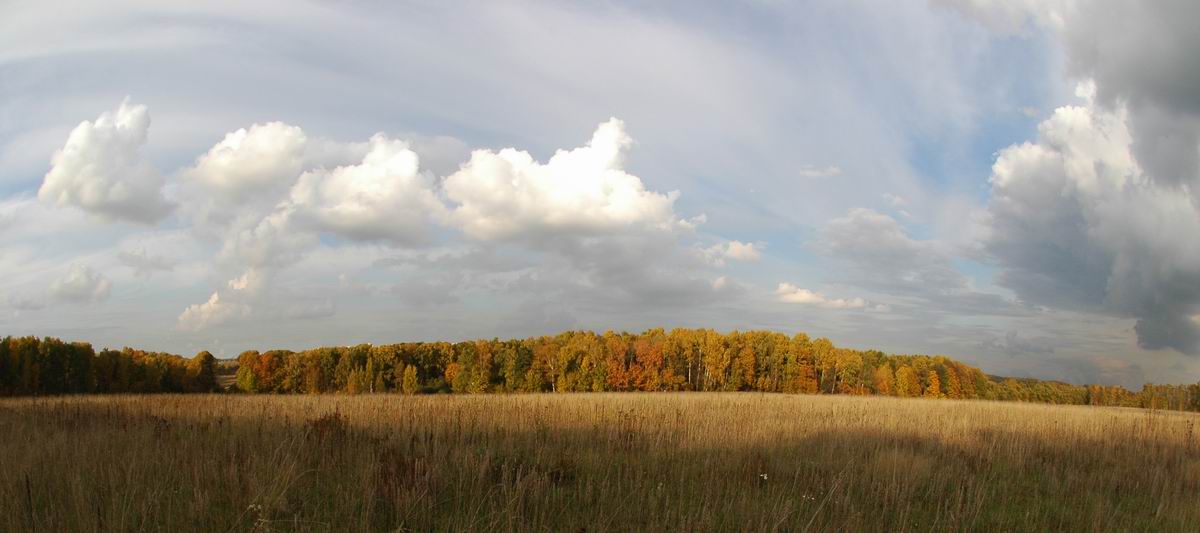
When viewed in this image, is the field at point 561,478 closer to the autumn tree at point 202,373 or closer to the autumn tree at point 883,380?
the autumn tree at point 202,373

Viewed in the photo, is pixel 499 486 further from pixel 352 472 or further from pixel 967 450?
pixel 967 450

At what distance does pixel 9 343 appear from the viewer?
41250 mm

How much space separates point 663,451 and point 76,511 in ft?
20.1

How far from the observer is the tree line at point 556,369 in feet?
149

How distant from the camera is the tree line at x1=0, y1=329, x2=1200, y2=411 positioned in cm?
4547

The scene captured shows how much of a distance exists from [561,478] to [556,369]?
56.3 metres

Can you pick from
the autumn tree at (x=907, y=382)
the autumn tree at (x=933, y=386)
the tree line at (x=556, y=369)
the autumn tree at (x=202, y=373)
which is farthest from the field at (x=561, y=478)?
the autumn tree at (x=933, y=386)

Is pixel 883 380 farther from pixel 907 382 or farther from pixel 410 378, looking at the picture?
pixel 410 378

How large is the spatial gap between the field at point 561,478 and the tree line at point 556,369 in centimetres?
3607

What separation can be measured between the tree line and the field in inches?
1420

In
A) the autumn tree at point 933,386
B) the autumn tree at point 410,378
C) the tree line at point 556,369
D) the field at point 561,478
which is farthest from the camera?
the autumn tree at point 933,386

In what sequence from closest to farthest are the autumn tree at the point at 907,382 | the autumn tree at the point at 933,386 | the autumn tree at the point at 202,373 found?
the autumn tree at the point at 202,373 < the autumn tree at the point at 907,382 < the autumn tree at the point at 933,386

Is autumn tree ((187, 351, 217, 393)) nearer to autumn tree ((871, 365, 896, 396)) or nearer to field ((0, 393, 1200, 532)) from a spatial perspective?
field ((0, 393, 1200, 532))

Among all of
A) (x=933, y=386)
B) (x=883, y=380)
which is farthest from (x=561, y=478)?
(x=933, y=386)
